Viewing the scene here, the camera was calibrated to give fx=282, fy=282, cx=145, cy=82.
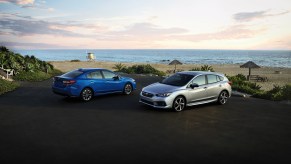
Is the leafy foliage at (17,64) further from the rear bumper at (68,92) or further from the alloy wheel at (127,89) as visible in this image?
the alloy wheel at (127,89)

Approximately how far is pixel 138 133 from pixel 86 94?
5949 mm

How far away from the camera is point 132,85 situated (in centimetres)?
1627

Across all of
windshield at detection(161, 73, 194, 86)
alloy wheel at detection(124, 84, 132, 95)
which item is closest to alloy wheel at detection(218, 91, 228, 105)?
windshield at detection(161, 73, 194, 86)

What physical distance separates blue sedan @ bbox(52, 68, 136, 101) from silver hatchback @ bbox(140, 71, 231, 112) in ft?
9.54

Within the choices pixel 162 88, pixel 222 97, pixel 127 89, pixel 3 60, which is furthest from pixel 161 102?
pixel 3 60

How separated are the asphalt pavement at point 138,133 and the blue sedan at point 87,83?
1.89 feet

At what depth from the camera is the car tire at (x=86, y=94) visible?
13672mm

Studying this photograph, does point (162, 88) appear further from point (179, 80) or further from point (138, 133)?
point (138, 133)

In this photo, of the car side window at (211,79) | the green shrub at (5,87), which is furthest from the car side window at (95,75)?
the green shrub at (5,87)

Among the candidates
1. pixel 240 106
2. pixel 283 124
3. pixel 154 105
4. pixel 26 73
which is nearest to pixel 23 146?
pixel 154 105

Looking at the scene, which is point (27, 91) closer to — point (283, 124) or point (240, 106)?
point (240, 106)

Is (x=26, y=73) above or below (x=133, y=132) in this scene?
above

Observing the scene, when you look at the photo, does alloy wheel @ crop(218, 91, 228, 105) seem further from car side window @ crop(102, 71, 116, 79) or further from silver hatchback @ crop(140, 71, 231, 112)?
car side window @ crop(102, 71, 116, 79)

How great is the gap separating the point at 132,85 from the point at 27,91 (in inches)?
248
